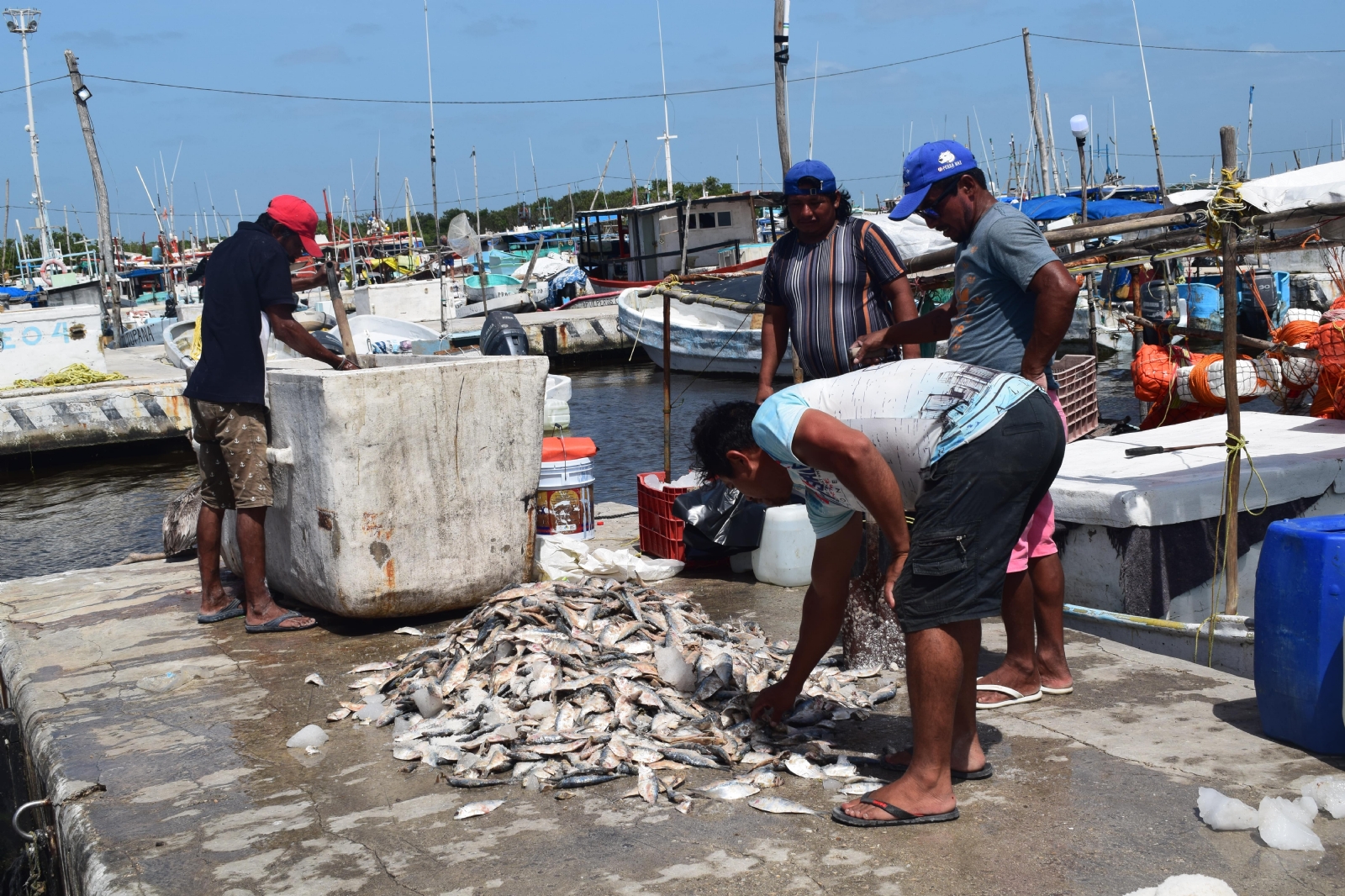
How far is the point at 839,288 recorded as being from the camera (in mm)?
4578

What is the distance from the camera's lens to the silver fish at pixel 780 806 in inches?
121

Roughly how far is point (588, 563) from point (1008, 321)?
2694 mm

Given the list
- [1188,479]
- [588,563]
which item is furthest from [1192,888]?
[588,563]

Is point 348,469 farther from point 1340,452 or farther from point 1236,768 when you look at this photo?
point 1340,452

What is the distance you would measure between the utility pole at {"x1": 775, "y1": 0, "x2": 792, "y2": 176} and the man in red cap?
21.9ft

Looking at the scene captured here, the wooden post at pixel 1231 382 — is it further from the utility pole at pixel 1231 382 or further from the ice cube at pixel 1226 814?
the ice cube at pixel 1226 814

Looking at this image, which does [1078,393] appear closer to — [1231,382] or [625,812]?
[1231,382]

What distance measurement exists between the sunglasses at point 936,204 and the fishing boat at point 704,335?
16719mm

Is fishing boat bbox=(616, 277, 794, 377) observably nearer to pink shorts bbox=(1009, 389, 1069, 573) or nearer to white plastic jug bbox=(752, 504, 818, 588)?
white plastic jug bbox=(752, 504, 818, 588)

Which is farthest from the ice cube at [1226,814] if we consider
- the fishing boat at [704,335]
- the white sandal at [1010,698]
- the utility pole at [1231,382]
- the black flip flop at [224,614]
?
the fishing boat at [704,335]

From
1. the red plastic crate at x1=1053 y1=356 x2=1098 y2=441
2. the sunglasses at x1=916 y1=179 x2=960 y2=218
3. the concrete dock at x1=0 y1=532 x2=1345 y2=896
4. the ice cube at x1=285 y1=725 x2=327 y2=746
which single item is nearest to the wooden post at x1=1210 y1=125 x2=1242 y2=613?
the concrete dock at x1=0 y1=532 x2=1345 y2=896

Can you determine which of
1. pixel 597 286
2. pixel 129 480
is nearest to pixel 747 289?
pixel 129 480

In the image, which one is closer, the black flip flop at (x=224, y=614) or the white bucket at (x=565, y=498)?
the black flip flop at (x=224, y=614)

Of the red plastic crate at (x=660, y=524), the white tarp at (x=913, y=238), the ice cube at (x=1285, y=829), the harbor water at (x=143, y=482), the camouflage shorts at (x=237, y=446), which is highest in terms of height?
the white tarp at (x=913, y=238)
